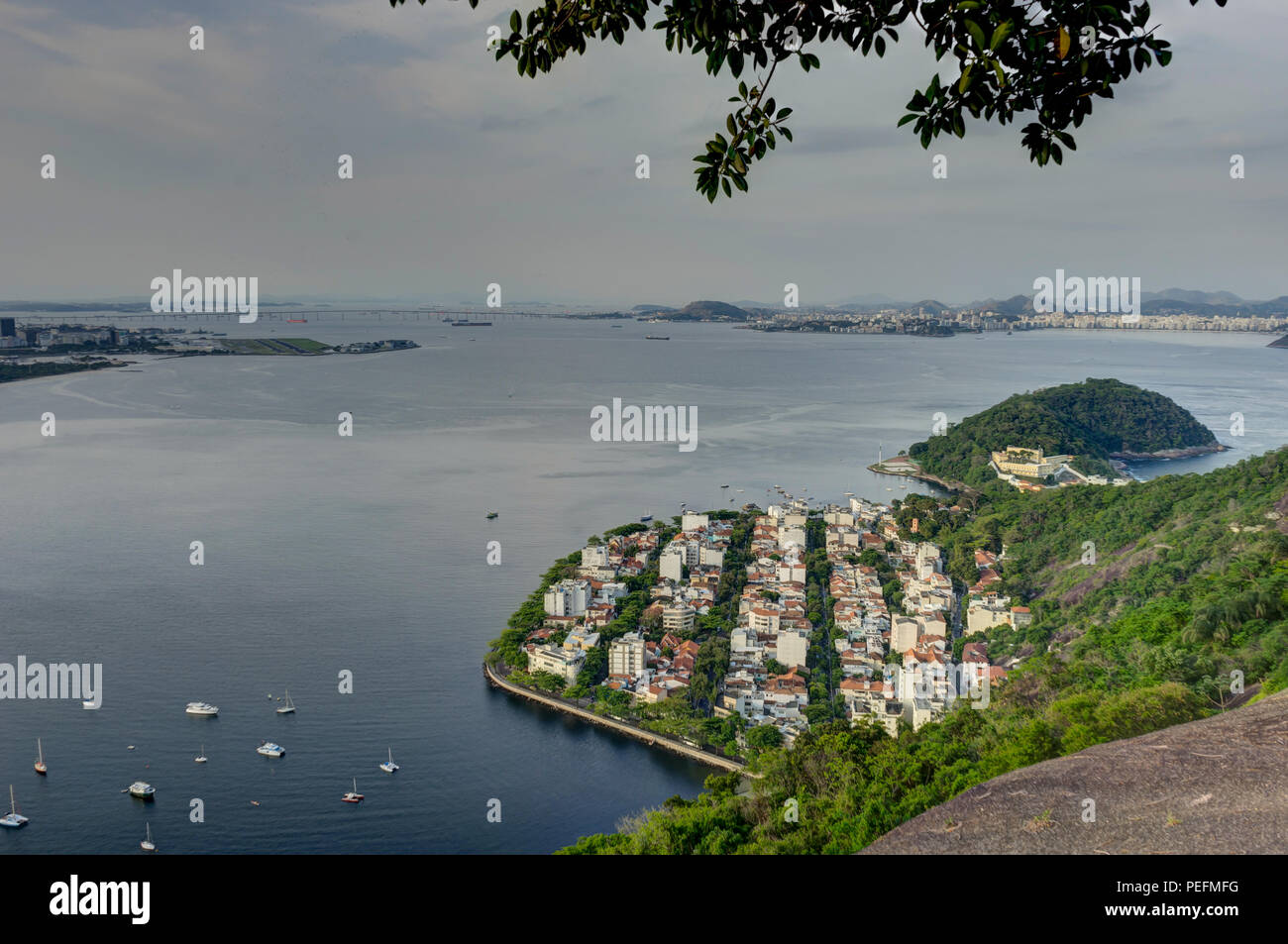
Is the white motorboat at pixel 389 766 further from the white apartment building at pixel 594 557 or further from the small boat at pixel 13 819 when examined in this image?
the white apartment building at pixel 594 557

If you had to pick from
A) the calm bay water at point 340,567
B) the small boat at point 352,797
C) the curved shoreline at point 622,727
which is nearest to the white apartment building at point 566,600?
the calm bay water at point 340,567

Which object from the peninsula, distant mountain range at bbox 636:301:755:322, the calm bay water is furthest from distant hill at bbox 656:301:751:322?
the peninsula

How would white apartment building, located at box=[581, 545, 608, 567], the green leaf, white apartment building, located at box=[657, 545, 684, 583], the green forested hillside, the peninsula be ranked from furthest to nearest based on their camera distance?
white apartment building, located at box=[657, 545, 684, 583] < white apartment building, located at box=[581, 545, 608, 567] < the peninsula < the green forested hillside < the green leaf

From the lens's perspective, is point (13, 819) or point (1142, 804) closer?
point (1142, 804)

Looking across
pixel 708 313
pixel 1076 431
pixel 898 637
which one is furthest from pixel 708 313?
pixel 898 637

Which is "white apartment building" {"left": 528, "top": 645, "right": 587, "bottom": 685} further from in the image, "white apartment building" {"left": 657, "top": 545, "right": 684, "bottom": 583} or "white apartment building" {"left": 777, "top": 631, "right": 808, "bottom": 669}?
"white apartment building" {"left": 657, "top": 545, "right": 684, "bottom": 583}

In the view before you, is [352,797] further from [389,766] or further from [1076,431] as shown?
[1076,431]
